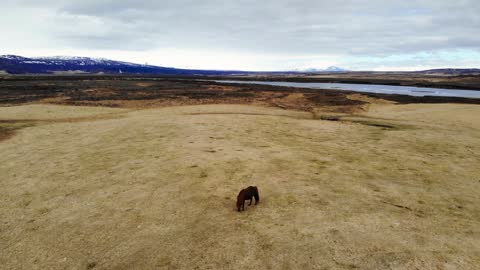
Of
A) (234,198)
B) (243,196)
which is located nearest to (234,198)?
(234,198)

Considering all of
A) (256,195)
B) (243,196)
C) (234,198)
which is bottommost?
(234,198)

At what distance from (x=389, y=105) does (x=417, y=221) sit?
34.2 meters

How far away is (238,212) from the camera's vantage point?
10227 mm

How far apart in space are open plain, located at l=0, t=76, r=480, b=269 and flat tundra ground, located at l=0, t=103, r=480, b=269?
0.16ft

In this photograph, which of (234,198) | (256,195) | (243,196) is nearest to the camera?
(243,196)

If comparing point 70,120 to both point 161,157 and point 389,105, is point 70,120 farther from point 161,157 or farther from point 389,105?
point 389,105

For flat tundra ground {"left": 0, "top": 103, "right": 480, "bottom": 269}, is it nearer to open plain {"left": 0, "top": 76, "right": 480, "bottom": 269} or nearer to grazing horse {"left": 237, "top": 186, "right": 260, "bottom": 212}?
open plain {"left": 0, "top": 76, "right": 480, "bottom": 269}

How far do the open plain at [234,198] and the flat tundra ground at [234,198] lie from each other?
5cm

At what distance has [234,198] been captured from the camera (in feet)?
37.0

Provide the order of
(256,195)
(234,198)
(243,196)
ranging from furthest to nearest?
(234,198), (256,195), (243,196)

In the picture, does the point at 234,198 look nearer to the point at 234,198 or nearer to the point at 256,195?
the point at 234,198

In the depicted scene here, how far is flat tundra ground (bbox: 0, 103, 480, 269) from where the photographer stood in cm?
805

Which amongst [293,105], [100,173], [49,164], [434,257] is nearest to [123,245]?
[100,173]

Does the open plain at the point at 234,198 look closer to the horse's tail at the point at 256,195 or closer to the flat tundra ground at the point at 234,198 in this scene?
the flat tundra ground at the point at 234,198
